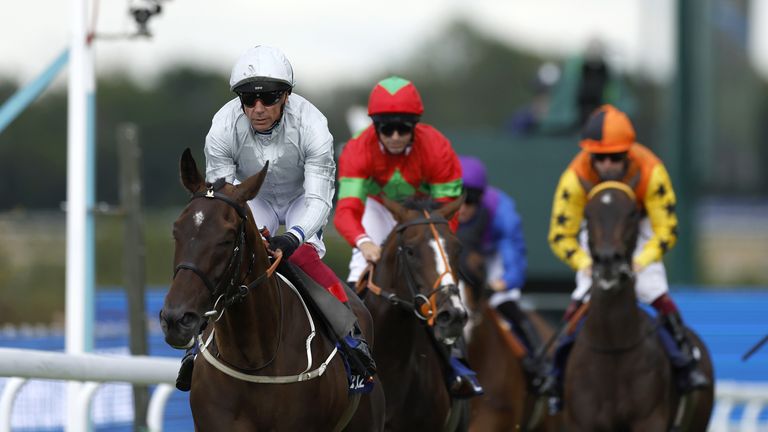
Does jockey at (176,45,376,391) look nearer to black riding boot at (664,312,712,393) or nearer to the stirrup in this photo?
the stirrup

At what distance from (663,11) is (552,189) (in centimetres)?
223

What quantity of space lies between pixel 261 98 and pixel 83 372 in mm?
1867

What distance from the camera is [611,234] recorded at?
8773 millimetres

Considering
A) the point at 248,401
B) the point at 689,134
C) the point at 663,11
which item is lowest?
the point at 248,401

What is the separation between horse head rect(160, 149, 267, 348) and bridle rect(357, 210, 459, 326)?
57.8 inches

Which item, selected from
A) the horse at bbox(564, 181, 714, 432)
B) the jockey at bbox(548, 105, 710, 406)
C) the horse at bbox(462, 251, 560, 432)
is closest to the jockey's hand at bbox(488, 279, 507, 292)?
the horse at bbox(462, 251, 560, 432)

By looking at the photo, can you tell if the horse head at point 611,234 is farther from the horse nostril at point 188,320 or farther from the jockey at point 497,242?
the horse nostril at point 188,320

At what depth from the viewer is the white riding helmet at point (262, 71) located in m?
6.44

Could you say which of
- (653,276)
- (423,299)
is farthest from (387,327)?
(653,276)

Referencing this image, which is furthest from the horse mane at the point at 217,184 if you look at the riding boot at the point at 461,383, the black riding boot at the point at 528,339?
the black riding boot at the point at 528,339

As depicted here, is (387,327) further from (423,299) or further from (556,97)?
(556,97)

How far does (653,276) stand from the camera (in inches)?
375

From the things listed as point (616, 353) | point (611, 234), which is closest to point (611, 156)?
point (611, 234)

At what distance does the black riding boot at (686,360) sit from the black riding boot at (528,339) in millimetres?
1096
